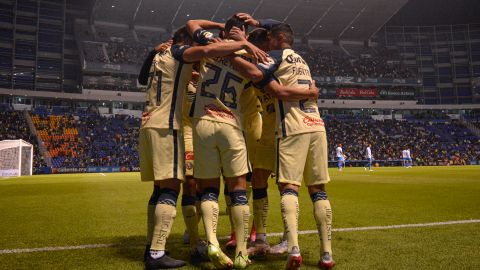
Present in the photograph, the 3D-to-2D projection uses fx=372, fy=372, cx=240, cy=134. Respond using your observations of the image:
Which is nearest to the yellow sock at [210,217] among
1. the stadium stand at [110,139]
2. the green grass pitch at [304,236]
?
the green grass pitch at [304,236]

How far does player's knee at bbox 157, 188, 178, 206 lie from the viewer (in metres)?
3.90

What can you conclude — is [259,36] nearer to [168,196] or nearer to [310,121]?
[310,121]

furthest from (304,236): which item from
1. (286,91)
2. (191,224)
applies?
(286,91)

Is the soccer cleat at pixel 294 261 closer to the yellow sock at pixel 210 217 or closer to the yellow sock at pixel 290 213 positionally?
the yellow sock at pixel 290 213

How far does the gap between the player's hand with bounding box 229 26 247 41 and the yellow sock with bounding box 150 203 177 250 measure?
197cm

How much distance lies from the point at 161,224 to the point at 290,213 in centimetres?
132

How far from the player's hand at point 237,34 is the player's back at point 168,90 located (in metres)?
0.59

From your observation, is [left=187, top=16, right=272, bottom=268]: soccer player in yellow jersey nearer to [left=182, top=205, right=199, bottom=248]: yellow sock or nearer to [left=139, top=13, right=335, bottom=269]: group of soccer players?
[left=139, top=13, right=335, bottom=269]: group of soccer players

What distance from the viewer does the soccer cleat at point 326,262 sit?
11.8 feet

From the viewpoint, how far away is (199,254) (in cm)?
420

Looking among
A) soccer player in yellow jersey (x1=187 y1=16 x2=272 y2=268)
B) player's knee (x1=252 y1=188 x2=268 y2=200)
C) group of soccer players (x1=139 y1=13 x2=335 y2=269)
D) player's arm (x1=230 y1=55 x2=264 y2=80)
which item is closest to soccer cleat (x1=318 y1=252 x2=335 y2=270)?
group of soccer players (x1=139 y1=13 x2=335 y2=269)

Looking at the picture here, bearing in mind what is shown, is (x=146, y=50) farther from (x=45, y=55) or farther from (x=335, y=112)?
(x=335, y=112)

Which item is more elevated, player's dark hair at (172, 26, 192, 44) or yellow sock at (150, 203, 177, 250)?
player's dark hair at (172, 26, 192, 44)

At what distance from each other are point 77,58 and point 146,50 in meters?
10.3
